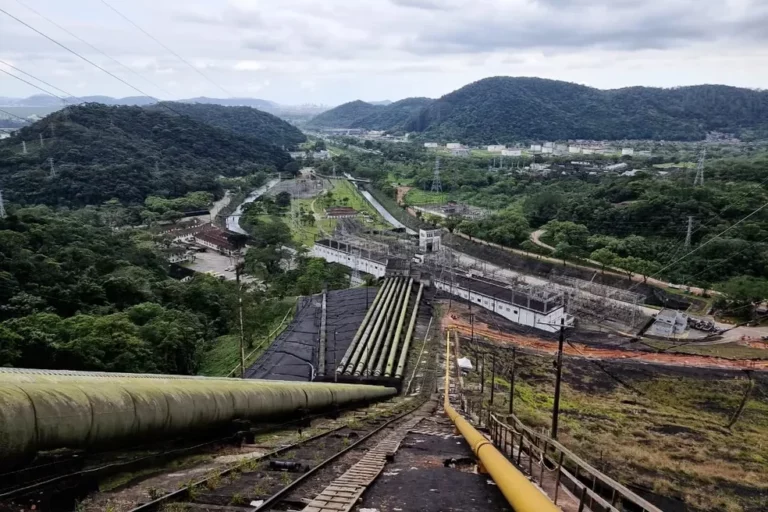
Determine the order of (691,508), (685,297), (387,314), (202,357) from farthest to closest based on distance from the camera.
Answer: (685,297)
(202,357)
(387,314)
(691,508)

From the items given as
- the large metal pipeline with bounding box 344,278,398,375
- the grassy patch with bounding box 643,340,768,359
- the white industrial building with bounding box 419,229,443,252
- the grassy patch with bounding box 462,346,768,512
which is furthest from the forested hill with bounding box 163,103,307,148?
the grassy patch with bounding box 462,346,768,512

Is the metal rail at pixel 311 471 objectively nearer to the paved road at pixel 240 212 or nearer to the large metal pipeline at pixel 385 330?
the large metal pipeline at pixel 385 330

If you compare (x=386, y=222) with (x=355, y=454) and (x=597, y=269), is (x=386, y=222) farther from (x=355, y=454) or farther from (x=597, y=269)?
(x=355, y=454)

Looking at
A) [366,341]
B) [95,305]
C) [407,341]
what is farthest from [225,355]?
[407,341]

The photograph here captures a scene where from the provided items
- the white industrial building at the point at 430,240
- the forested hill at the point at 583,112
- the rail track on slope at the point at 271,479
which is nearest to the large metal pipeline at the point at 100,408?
the rail track on slope at the point at 271,479

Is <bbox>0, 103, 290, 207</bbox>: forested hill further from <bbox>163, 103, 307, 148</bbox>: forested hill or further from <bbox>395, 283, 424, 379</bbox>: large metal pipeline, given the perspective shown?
<bbox>395, 283, 424, 379</bbox>: large metal pipeline

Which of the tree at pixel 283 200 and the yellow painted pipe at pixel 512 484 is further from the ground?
the tree at pixel 283 200

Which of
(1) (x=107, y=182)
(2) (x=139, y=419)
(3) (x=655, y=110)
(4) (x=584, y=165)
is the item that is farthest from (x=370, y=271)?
(3) (x=655, y=110)
